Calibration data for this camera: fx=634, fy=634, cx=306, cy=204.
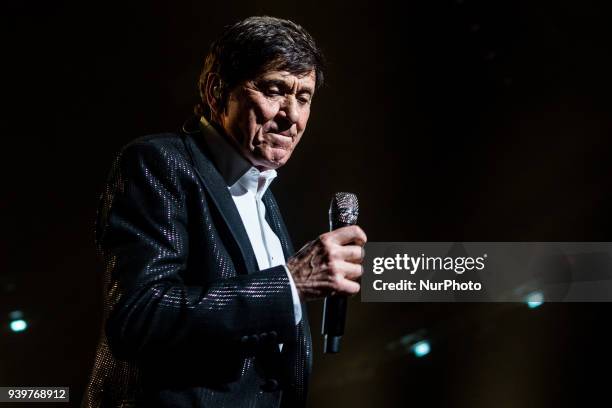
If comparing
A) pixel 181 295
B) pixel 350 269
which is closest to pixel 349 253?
pixel 350 269

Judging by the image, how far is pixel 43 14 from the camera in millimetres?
2338

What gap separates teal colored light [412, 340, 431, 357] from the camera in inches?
97.5

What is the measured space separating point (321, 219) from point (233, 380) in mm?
1492

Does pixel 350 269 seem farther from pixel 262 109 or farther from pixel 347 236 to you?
pixel 262 109

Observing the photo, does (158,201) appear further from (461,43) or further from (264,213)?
(461,43)

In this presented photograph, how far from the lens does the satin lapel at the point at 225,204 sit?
1.04 m

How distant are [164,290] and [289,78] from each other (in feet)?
1.51

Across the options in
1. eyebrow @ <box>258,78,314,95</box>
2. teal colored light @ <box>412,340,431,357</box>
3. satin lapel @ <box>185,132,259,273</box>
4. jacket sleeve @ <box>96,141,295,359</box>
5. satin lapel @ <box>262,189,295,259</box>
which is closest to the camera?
jacket sleeve @ <box>96,141,295,359</box>

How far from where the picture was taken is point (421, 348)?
2.48m

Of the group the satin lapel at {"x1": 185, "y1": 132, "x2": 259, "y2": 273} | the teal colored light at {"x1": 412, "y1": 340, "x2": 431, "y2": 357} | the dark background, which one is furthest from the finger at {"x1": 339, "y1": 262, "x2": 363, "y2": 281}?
the teal colored light at {"x1": 412, "y1": 340, "x2": 431, "y2": 357}

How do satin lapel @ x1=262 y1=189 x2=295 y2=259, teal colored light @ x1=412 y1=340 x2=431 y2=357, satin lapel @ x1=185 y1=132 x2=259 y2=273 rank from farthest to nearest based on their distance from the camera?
teal colored light @ x1=412 y1=340 x2=431 y2=357 → satin lapel @ x1=262 y1=189 x2=295 y2=259 → satin lapel @ x1=185 y1=132 x2=259 y2=273

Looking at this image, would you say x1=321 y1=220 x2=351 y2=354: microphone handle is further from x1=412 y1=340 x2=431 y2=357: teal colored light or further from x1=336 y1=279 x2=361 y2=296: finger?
x1=412 y1=340 x2=431 y2=357: teal colored light

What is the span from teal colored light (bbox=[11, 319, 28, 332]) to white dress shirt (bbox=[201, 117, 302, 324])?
149 centimetres

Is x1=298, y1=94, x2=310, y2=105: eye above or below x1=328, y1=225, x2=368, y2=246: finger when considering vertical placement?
above
